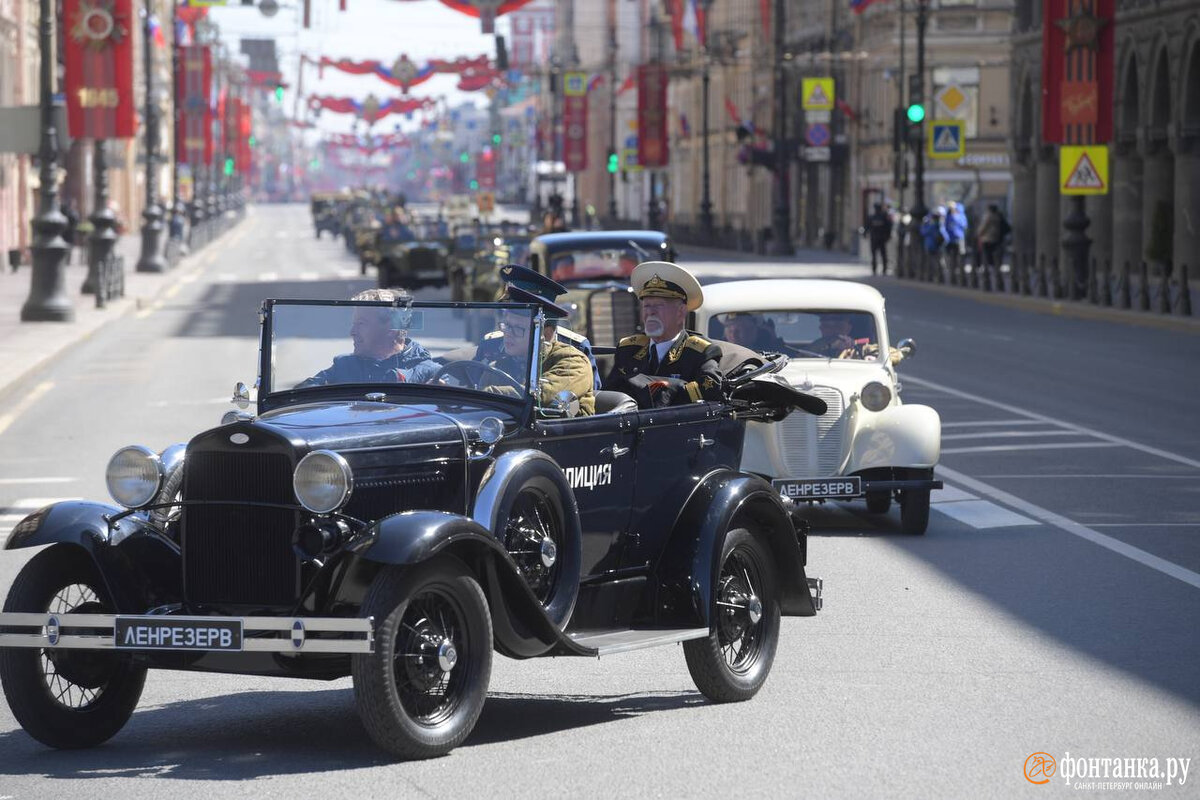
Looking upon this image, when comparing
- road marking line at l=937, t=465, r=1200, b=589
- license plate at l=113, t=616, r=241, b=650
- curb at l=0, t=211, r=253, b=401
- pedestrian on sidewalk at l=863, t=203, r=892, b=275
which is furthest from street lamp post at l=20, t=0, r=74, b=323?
pedestrian on sidewalk at l=863, t=203, r=892, b=275

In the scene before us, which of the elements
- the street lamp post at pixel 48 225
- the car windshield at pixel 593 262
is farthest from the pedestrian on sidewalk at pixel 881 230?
the car windshield at pixel 593 262

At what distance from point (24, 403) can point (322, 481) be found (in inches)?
649

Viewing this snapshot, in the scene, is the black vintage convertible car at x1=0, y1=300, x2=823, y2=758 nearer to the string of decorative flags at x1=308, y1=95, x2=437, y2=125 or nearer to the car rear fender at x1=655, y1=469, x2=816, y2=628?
the car rear fender at x1=655, y1=469, x2=816, y2=628

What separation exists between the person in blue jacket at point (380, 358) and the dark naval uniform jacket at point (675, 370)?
116cm

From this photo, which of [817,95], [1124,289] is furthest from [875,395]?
[817,95]

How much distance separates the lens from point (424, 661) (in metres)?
7.38

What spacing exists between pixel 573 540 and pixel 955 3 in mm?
71584

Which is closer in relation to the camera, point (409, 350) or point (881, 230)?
point (409, 350)

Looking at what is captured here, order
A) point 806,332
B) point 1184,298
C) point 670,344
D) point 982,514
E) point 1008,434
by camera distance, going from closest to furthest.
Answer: point 670,344
point 982,514
point 806,332
point 1008,434
point 1184,298

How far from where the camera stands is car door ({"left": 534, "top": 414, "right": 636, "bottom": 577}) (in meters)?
8.26

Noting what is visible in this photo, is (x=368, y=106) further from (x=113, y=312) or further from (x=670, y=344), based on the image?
(x=670, y=344)

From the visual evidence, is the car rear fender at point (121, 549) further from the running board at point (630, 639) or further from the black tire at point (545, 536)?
the running board at point (630, 639)

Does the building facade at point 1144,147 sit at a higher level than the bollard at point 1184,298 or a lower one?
higher

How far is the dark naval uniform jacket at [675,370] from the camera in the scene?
30.5 ft
